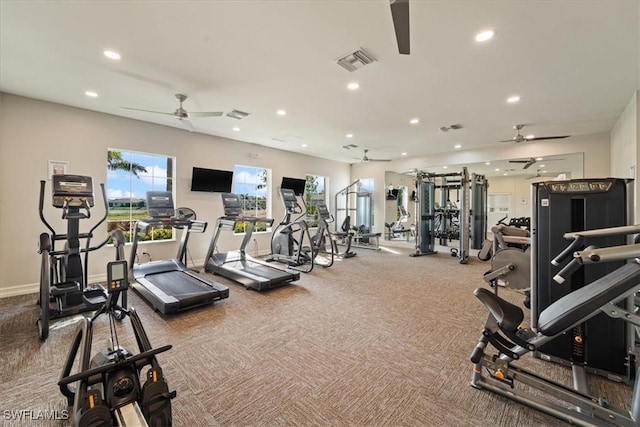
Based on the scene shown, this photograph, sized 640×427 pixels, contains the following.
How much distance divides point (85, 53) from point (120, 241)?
83.2 inches

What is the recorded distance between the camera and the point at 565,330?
64.8 inches

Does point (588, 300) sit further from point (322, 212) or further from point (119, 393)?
point (322, 212)

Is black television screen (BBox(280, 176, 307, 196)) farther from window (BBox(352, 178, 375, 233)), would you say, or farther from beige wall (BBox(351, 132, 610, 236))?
beige wall (BBox(351, 132, 610, 236))

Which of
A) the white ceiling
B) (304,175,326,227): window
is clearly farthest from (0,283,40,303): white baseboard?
(304,175,326,227): window

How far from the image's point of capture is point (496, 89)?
377 cm

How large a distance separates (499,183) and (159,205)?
9880 mm

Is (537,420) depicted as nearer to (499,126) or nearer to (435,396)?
(435,396)

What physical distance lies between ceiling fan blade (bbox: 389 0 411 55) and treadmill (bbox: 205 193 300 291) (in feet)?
11.7

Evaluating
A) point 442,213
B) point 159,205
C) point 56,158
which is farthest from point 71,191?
point 442,213

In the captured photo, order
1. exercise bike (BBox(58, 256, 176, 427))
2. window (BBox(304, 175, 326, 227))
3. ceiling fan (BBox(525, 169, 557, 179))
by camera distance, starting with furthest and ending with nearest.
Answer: window (BBox(304, 175, 326, 227)) < ceiling fan (BBox(525, 169, 557, 179)) < exercise bike (BBox(58, 256, 176, 427))

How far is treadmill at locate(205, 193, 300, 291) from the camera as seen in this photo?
14.4ft

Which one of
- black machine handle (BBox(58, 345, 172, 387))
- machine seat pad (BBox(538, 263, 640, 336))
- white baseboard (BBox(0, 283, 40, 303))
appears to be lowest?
white baseboard (BBox(0, 283, 40, 303))

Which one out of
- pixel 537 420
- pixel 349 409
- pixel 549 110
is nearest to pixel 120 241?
pixel 349 409

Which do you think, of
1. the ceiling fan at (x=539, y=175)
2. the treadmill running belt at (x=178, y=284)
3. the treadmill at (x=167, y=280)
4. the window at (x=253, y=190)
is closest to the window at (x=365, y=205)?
the window at (x=253, y=190)
